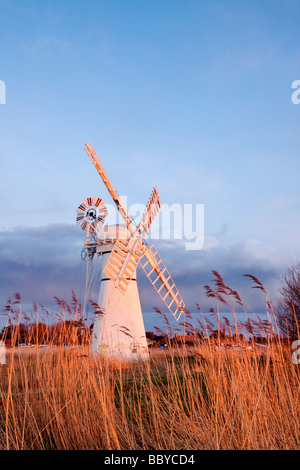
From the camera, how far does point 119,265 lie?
13.9m

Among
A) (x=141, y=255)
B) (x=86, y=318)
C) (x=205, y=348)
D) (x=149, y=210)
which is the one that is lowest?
(x=205, y=348)

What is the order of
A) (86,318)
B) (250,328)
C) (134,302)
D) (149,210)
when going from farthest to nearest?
(149,210)
(134,302)
(86,318)
(250,328)

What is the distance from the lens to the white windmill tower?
45.4 feet

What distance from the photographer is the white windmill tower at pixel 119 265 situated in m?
13.9

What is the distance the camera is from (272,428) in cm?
381
